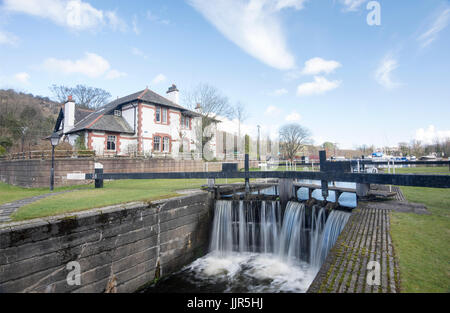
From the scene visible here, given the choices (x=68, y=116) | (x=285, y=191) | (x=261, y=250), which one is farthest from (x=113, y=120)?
(x=261, y=250)

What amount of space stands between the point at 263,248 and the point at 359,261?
7421 millimetres

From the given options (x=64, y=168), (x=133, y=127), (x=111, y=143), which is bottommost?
(x=64, y=168)

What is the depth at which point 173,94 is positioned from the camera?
111ft

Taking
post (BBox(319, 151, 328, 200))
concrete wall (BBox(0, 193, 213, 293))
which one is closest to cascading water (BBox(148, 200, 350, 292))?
post (BBox(319, 151, 328, 200))

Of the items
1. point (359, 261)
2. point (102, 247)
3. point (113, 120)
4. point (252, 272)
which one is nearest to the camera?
point (359, 261)

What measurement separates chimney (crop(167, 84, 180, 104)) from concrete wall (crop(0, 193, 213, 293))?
2597 cm

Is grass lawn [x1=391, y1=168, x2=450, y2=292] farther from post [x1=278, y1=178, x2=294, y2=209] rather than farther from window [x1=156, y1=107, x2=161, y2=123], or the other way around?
window [x1=156, y1=107, x2=161, y2=123]

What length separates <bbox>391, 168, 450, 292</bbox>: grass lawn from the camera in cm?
354

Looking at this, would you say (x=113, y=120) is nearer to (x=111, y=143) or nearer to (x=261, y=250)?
(x=111, y=143)

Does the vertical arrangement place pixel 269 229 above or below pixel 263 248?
above

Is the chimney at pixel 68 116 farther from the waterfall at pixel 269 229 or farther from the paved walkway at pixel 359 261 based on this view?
the paved walkway at pixel 359 261

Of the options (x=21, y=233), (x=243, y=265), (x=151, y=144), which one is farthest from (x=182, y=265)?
(x=151, y=144)

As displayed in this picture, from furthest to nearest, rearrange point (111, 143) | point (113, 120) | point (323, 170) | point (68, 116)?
point (68, 116), point (113, 120), point (111, 143), point (323, 170)
